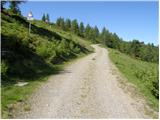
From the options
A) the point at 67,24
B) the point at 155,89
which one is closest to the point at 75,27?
the point at 67,24

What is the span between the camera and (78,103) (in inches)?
582

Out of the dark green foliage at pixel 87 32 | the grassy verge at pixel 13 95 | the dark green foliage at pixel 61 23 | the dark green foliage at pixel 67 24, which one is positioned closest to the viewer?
the grassy verge at pixel 13 95

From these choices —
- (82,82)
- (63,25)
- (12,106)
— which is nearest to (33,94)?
(12,106)

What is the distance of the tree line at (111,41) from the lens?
454 feet

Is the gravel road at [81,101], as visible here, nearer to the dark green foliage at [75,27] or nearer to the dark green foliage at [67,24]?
the dark green foliage at [75,27]

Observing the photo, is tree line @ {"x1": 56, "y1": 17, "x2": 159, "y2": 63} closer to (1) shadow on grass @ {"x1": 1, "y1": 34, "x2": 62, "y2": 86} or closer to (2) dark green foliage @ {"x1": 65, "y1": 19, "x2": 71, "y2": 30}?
(2) dark green foliage @ {"x1": 65, "y1": 19, "x2": 71, "y2": 30}

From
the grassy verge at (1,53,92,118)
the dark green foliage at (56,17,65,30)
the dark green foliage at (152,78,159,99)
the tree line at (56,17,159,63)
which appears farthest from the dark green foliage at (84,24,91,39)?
the grassy verge at (1,53,92,118)

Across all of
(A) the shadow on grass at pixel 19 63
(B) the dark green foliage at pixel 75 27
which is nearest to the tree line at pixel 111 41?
(B) the dark green foliage at pixel 75 27

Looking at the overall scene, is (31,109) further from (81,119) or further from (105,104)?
(105,104)

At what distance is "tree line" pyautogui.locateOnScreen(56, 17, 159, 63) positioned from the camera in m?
138

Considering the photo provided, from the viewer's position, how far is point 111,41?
15250 cm

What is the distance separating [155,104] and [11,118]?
8212 mm

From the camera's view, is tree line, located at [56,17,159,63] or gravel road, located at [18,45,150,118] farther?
tree line, located at [56,17,159,63]

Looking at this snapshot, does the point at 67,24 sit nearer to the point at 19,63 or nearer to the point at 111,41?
the point at 111,41
